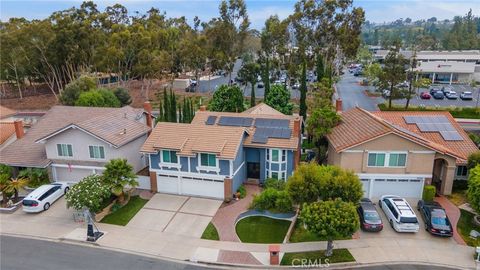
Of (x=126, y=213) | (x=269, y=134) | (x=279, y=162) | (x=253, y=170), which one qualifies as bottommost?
(x=126, y=213)

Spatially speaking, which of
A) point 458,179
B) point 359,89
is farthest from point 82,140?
point 359,89

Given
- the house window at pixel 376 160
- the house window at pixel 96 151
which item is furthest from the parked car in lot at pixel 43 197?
the house window at pixel 376 160

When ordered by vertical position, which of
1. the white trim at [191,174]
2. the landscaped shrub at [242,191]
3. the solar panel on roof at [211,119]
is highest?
the solar panel on roof at [211,119]

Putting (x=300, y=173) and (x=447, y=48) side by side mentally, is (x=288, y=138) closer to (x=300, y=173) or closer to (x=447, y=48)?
(x=300, y=173)

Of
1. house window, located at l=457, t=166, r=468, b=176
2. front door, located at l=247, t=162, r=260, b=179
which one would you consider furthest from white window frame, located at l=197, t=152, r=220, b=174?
house window, located at l=457, t=166, r=468, b=176

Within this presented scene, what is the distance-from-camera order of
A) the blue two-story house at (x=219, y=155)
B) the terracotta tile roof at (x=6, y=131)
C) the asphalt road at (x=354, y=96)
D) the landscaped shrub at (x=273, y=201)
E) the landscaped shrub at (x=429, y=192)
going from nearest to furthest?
1. the landscaped shrub at (x=273, y=201)
2. the landscaped shrub at (x=429, y=192)
3. the blue two-story house at (x=219, y=155)
4. the terracotta tile roof at (x=6, y=131)
5. the asphalt road at (x=354, y=96)

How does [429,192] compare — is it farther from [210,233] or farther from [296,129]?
A: [210,233]

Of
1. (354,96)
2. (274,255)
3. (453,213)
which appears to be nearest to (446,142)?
(453,213)

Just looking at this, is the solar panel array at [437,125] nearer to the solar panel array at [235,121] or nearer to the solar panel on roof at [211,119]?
the solar panel array at [235,121]
